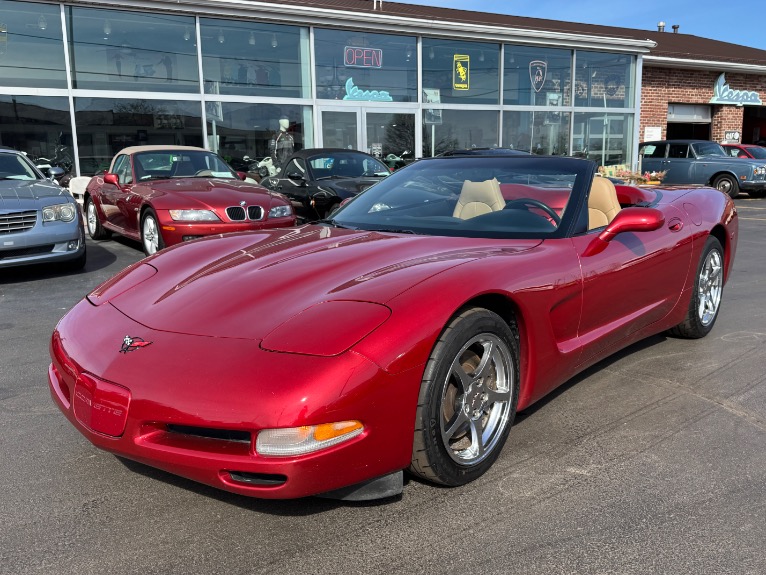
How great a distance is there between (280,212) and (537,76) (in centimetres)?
1171

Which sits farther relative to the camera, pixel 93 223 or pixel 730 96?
pixel 730 96

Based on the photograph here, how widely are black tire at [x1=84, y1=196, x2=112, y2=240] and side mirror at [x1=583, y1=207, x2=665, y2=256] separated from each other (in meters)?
8.25

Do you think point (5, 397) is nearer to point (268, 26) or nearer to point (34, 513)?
point (34, 513)

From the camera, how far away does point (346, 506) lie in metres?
2.45

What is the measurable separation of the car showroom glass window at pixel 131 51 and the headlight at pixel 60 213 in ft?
20.1

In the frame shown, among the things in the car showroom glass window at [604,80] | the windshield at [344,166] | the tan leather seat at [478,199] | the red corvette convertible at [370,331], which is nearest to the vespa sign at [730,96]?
the car showroom glass window at [604,80]

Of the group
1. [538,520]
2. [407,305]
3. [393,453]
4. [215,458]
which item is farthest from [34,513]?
[538,520]

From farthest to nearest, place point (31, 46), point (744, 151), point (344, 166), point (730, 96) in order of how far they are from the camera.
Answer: point (730, 96) < point (744, 151) < point (31, 46) < point (344, 166)

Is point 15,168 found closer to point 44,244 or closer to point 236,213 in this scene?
point 44,244

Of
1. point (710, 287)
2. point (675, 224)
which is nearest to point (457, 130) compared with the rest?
point (710, 287)

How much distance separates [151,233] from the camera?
782 cm

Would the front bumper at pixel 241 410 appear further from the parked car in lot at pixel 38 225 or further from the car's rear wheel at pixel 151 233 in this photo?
the car's rear wheel at pixel 151 233

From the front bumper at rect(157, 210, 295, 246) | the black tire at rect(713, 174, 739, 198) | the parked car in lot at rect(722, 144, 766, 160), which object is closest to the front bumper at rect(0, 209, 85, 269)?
the front bumper at rect(157, 210, 295, 246)

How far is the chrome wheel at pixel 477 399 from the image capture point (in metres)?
2.52
